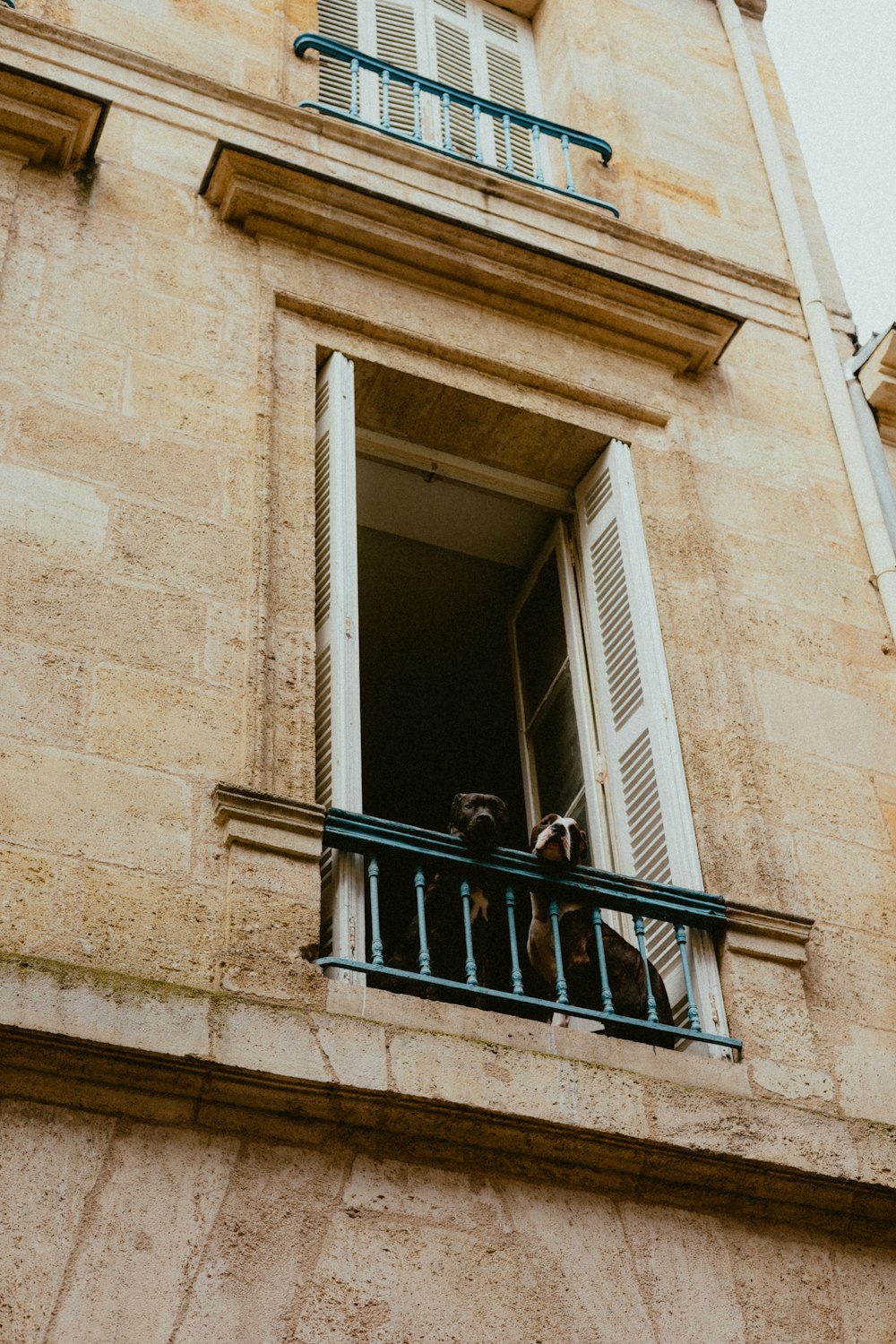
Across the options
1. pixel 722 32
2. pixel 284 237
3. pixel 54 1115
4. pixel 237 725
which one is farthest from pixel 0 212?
pixel 722 32

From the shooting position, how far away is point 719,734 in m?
6.74

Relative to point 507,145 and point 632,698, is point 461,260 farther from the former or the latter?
point 632,698

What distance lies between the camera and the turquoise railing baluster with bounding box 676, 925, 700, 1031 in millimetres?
5840

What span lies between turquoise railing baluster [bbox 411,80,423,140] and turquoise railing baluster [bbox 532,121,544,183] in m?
0.57

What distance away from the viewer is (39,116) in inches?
285

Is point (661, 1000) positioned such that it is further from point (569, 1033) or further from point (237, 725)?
point (237, 725)

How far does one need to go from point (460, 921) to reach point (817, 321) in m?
4.23

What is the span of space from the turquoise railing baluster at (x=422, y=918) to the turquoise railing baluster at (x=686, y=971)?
80 centimetres

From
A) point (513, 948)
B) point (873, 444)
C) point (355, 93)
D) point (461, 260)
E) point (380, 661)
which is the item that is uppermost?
point (355, 93)

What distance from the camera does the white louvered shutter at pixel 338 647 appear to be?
5648mm

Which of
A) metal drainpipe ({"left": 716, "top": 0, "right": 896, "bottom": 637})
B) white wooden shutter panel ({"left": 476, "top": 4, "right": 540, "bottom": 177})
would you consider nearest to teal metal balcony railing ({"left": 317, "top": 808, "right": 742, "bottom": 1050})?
metal drainpipe ({"left": 716, "top": 0, "right": 896, "bottom": 637})

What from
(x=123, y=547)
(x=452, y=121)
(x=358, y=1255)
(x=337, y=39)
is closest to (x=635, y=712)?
(x=123, y=547)

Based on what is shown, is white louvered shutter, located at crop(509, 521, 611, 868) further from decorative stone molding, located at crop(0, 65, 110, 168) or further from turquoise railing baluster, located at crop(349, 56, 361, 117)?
decorative stone molding, located at crop(0, 65, 110, 168)

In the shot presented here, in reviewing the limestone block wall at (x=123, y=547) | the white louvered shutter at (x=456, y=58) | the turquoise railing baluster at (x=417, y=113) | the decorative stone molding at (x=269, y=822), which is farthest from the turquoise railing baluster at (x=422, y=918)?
the white louvered shutter at (x=456, y=58)
